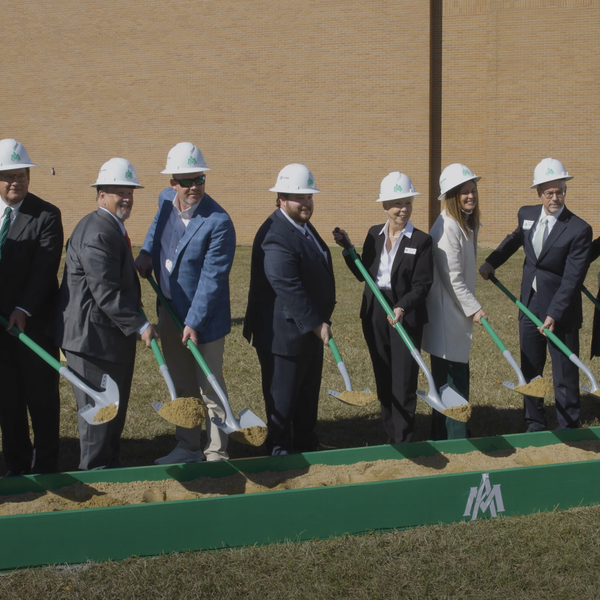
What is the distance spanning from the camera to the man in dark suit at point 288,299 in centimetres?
417

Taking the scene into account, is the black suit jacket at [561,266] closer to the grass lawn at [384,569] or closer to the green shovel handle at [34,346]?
the grass lawn at [384,569]

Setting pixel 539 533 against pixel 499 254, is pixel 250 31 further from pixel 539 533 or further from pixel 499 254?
pixel 539 533

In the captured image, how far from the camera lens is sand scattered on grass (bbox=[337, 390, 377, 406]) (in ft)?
13.5

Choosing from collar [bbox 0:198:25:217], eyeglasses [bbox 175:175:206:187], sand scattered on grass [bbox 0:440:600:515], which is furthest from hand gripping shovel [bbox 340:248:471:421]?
collar [bbox 0:198:25:217]

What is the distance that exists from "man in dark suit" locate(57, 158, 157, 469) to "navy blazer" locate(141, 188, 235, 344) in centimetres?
38

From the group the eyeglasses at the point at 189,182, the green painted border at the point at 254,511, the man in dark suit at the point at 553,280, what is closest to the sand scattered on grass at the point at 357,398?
the green painted border at the point at 254,511

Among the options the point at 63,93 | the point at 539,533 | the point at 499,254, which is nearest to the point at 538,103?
the point at 63,93

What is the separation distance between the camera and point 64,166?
73.6 ft

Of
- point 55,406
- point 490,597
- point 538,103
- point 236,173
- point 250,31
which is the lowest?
point 490,597

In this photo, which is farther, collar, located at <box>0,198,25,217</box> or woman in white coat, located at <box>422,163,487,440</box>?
woman in white coat, located at <box>422,163,487,440</box>

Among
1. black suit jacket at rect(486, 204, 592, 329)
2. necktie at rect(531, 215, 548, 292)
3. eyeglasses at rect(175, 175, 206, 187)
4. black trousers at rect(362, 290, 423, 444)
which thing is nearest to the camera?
eyeglasses at rect(175, 175, 206, 187)

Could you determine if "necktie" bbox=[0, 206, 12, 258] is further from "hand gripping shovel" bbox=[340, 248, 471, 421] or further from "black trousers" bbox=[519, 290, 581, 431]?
"black trousers" bbox=[519, 290, 581, 431]

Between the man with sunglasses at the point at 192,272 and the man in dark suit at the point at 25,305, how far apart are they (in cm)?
64

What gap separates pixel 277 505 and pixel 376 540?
1.85 ft
